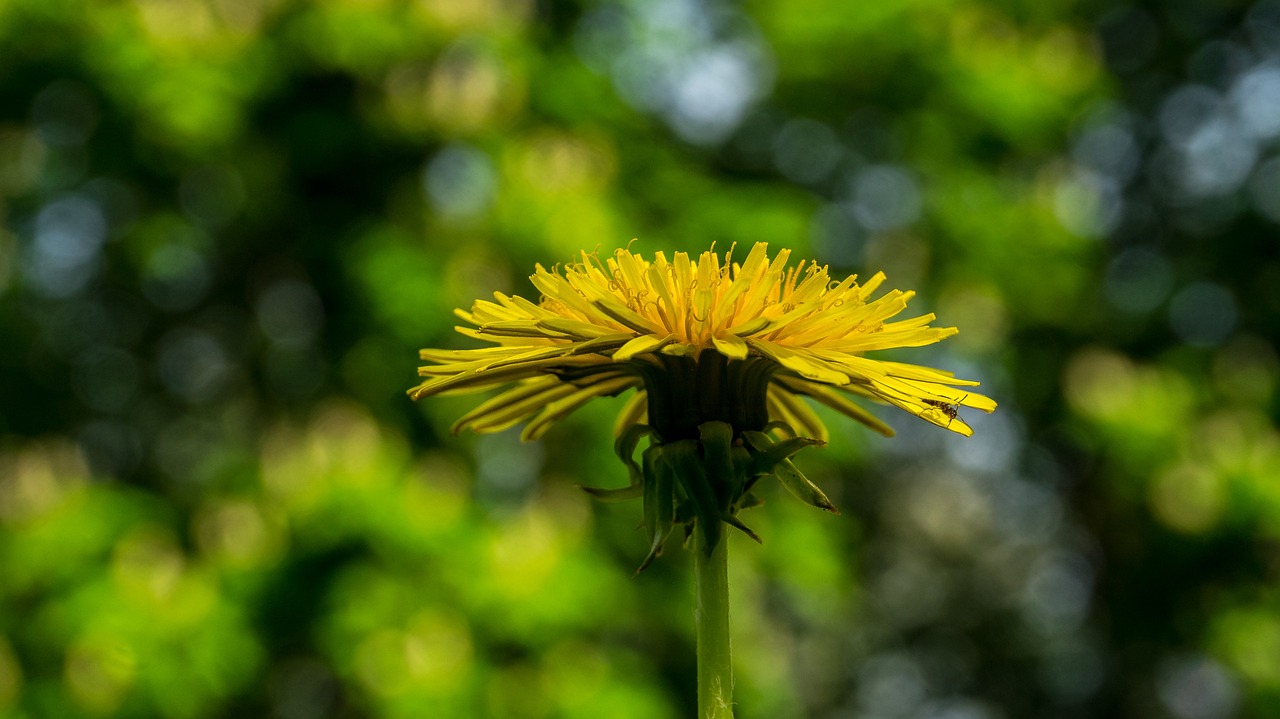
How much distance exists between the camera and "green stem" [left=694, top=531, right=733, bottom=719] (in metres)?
0.65

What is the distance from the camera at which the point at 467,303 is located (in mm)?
4051

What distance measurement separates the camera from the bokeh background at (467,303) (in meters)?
3.88

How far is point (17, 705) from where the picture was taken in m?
3.87

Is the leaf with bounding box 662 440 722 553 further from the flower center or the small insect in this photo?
the small insect

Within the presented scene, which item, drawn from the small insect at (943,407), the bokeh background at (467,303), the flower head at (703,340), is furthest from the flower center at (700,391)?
the bokeh background at (467,303)

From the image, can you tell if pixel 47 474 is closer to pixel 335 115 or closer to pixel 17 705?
pixel 17 705

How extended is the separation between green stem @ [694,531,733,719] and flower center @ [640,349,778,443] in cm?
10

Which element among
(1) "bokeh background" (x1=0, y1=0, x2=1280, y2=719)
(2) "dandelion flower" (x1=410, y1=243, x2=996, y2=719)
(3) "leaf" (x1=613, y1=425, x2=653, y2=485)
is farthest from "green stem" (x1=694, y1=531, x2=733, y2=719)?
(1) "bokeh background" (x1=0, y1=0, x2=1280, y2=719)

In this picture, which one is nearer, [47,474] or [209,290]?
[47,474]

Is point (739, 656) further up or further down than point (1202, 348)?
further down

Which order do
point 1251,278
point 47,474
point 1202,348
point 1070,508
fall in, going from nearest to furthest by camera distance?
point 47,474, point 1202,348, point 1251,278, point 1070,508

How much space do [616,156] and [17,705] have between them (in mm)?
3120

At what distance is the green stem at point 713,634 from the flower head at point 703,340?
0.11 meters

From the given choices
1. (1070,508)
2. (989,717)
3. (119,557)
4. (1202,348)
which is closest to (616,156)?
(119,557)
